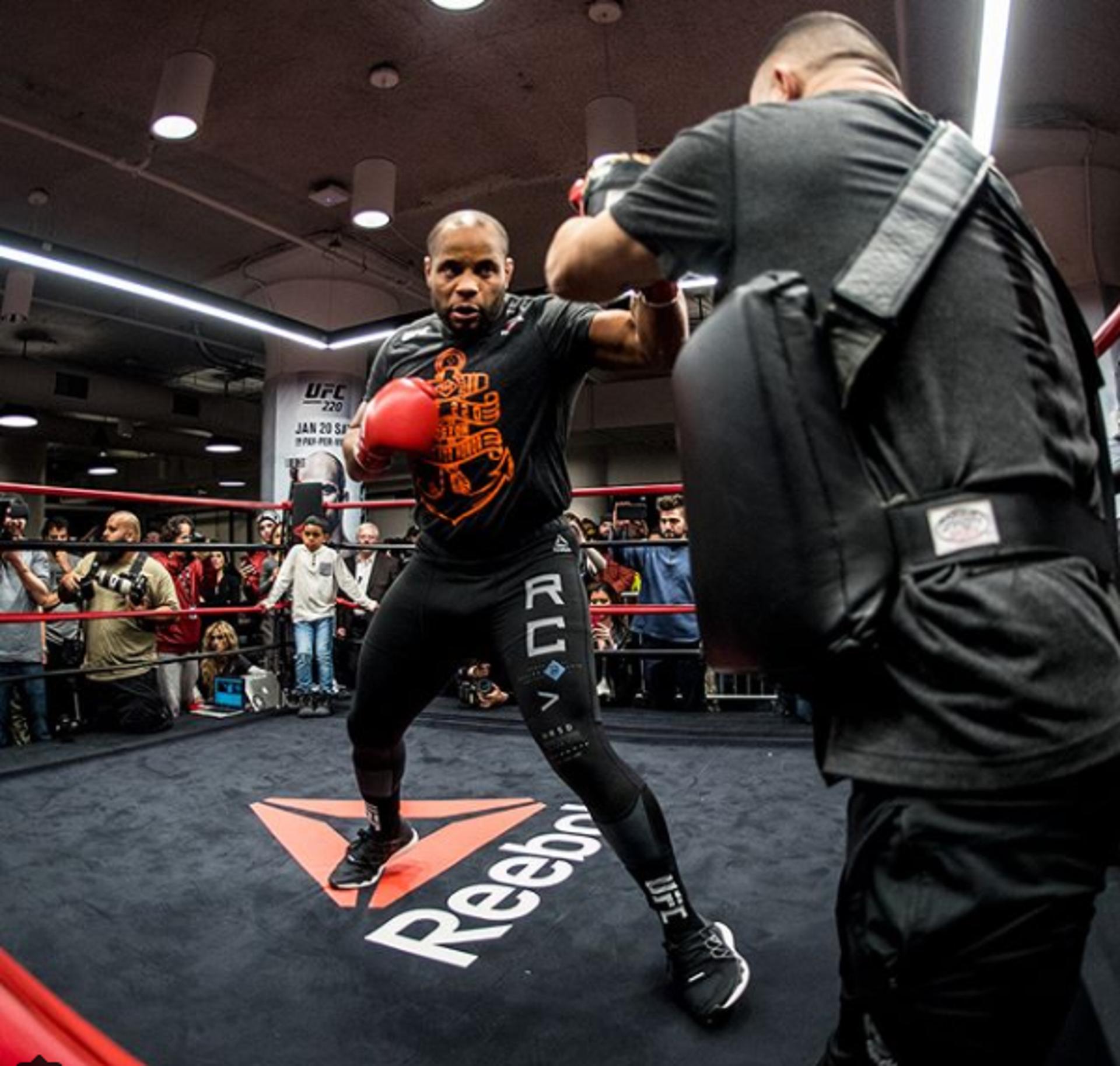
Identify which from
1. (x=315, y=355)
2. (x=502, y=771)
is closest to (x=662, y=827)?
A: (x=502, y=771)

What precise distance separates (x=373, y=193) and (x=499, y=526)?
421 centimetres

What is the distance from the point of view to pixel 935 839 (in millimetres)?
648

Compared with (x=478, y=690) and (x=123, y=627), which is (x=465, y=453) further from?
(x=123, y=627)

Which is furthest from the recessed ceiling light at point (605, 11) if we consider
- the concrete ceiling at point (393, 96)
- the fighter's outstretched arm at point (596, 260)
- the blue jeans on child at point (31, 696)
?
the blue jeans on child at point (31, 696)

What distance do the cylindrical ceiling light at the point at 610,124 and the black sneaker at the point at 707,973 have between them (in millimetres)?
4096

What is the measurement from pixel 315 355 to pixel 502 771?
5.21 metres

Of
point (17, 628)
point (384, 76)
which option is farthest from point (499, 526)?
point (384, 76)

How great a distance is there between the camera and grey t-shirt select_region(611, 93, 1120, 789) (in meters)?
0.65

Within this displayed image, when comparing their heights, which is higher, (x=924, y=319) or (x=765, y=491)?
(x=924, y=319)

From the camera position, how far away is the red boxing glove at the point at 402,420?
5.19 feet

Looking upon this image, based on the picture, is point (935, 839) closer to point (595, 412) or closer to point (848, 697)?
point (848, 697)

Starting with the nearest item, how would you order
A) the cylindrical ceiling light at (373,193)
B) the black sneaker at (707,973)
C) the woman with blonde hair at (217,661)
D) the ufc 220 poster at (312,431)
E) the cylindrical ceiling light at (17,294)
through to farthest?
the black sneaker at (707,973) < the cylindrical ceiling light at (373,193) < the woman with blonde hair at (217,661) < the cylindrical ceiling light at (17,294) < the ufc 220 poster at (312,431)

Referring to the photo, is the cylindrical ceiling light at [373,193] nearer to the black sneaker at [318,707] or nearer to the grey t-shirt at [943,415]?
the black sneaker at [318,707]

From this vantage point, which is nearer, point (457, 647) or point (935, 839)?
point (935, 839)
